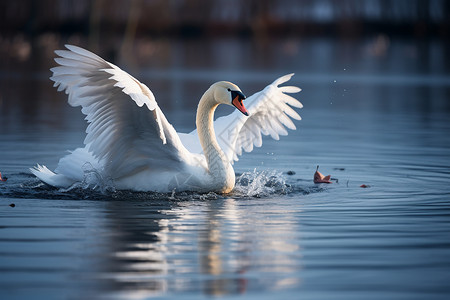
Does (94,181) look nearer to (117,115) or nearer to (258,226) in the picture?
(117,115)

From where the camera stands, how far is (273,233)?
26.2ft

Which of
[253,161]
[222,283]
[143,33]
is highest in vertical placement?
[143,33]

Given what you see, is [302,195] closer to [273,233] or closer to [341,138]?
[273,233]

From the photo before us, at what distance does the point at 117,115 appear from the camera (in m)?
9.43

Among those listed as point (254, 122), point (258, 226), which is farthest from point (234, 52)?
point (258, 226)

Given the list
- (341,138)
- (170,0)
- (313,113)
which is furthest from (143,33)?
(341,138)

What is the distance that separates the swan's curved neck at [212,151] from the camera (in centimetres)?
999

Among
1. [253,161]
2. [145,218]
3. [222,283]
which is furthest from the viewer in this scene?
[253,161]

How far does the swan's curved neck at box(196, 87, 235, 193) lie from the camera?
9.99m

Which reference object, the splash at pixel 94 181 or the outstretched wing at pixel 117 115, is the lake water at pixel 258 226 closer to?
the splash at pixel 94 181

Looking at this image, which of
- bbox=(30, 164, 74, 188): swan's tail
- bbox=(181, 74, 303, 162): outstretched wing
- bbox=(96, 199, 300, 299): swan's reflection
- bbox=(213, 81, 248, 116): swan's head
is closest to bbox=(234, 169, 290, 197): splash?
bbox=(181, 74, 303, 162): outstretched wing

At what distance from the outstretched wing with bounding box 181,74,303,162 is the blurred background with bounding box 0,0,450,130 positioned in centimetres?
564

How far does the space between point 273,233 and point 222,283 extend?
1778mm

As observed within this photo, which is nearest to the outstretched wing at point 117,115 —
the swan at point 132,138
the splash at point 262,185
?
the swan at point 132,138
